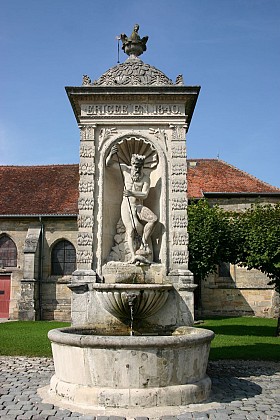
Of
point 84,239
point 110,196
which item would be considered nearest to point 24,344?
point 84,239

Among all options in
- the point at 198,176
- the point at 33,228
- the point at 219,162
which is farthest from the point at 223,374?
the point at 219,162

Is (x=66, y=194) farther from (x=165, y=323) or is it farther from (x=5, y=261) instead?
(x=165, y=323)

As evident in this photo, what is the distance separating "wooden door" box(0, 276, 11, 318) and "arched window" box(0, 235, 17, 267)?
0.79 m

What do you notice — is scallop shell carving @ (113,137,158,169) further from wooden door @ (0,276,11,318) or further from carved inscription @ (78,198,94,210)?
wooden door @ (0,276,11,318)

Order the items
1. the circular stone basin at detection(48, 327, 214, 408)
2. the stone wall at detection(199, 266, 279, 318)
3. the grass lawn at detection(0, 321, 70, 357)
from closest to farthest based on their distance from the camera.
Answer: the circular stone basin at detection(48, 327, 214, 408)
the grass lawn at detection(0, 321, 70, 357)
the stone wall at detection(199, 266, 279, 318)

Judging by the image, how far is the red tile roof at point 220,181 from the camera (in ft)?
83.6

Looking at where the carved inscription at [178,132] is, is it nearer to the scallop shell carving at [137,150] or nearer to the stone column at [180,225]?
the stone column at [180,225]

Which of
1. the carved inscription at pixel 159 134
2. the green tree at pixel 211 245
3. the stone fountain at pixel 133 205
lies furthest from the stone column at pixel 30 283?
the carved inscription at pixel 159 134

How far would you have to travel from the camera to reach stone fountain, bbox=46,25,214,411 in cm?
723

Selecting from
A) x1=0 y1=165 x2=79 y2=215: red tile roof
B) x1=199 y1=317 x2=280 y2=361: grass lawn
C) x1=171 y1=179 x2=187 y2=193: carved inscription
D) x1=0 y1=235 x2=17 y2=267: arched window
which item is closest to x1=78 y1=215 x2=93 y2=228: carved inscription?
x1=171 y1=179 x2=187 y2=193: carved inscription

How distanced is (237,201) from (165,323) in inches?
748

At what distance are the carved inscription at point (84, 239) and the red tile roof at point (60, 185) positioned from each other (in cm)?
1580

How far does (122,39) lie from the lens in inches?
358

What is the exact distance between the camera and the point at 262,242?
637 inches
